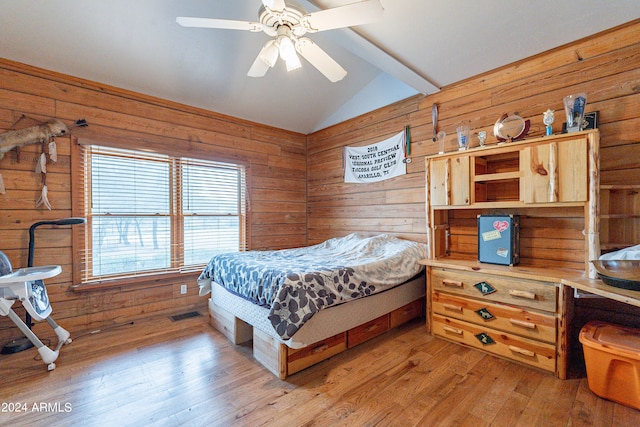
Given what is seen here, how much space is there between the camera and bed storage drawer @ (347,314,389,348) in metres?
2.36

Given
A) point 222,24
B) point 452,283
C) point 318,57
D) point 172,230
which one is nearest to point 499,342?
point 452,283

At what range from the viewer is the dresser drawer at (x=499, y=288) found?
195cm

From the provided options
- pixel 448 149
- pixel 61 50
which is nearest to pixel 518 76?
pixel 448 149

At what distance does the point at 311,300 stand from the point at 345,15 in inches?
69.3

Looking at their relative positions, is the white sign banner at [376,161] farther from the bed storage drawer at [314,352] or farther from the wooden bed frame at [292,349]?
the bed storage drawer at [314,352]

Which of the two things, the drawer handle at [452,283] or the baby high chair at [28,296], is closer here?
the baby high chair at [28,296]

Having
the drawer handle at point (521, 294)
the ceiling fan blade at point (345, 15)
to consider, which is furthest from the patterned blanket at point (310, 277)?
the ceiling fan blade at point (345, 15)

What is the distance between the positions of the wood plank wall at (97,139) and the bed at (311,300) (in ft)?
3.11

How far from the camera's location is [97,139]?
2.78 metres

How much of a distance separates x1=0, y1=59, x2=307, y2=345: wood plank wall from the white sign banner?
124 cm

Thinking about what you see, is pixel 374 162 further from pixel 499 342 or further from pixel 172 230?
pixel 172 230

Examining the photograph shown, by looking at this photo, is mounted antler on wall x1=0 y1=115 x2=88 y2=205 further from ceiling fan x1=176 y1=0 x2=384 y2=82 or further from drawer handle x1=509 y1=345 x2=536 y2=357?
drawer handle x1=509 y1=345 x2=536 y2=357

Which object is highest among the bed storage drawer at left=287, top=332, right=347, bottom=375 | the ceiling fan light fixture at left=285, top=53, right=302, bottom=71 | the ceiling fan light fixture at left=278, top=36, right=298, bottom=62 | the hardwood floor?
the ceiling fan light fixture at left=278, top=36, right=298, bottom=62

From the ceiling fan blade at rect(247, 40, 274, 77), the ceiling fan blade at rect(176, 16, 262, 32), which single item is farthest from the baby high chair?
the ceiling fan blade at rect(247, 40, 274, 77)
